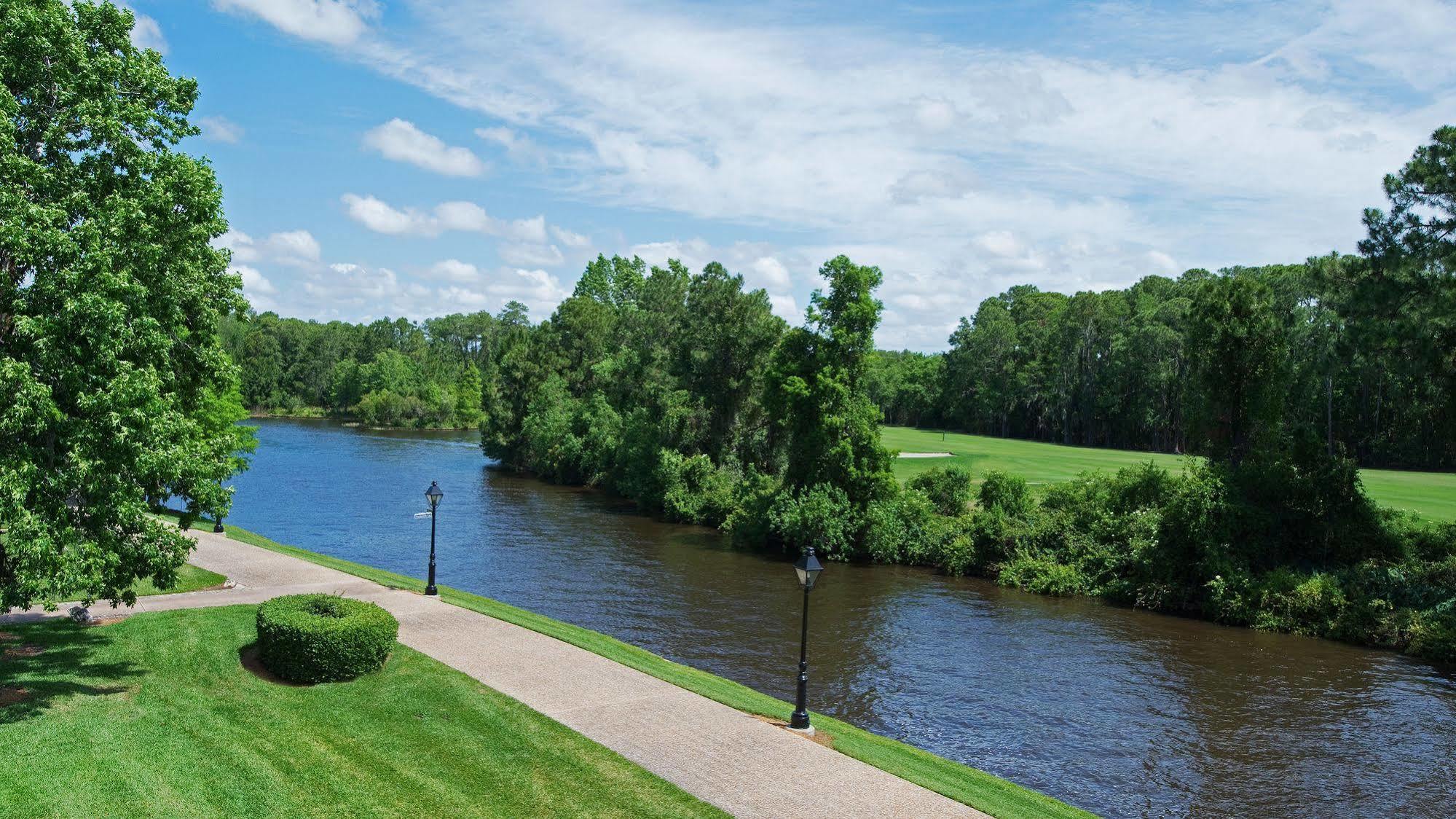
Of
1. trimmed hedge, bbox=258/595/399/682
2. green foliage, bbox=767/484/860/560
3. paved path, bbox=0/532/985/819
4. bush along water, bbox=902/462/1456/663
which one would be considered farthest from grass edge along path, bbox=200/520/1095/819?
bush along water, bbox=902/462/1456/663

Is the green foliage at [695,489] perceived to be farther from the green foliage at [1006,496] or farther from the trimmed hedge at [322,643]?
the trimmed hedge at [322,643]

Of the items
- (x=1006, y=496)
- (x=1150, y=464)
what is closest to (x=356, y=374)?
(x=1006, y=496)

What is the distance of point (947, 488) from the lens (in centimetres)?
3647

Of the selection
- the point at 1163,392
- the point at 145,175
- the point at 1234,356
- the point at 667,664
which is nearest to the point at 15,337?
the point at 145,175

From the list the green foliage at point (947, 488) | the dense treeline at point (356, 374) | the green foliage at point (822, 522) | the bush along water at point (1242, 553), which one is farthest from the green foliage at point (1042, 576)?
the dense treeline at point (356, 374)

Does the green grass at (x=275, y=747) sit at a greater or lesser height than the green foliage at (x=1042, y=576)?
greater

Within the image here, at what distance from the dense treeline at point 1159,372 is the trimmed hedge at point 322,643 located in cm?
2283

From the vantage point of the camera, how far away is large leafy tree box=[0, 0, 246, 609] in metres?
9.54

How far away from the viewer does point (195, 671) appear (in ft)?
43.2

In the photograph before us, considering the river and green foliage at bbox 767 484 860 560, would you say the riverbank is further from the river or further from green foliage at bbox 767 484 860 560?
green foliage at bbox 767 484 860 560

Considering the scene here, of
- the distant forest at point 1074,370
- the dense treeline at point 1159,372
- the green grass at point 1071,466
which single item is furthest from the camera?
the green grass at point 1071,466

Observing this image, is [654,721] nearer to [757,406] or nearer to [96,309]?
[96,309]

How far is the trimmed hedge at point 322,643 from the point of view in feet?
42.6

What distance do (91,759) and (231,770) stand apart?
141 cm
